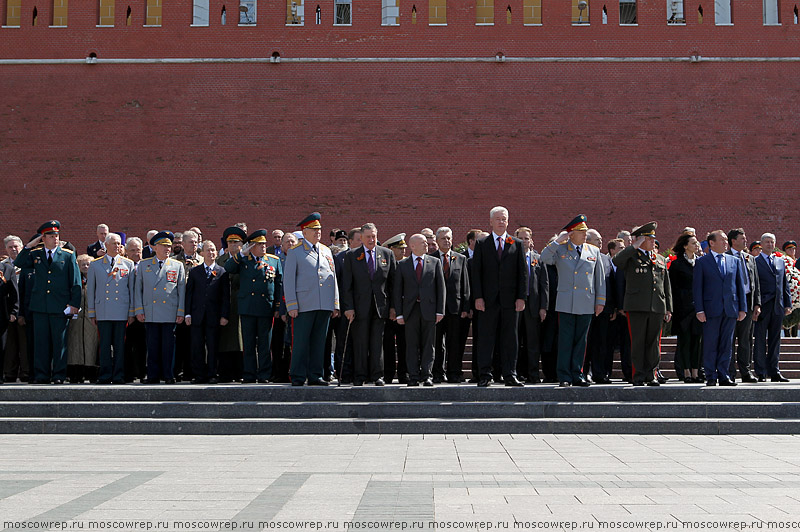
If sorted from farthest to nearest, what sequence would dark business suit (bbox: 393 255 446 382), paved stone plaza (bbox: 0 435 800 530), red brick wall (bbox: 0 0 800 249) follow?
red brick wall (bbox: 0 0 800 249) → dark business suit (bbox: 393 255 446 382) → paved stone plaza (bbox: 0 435 800 530)

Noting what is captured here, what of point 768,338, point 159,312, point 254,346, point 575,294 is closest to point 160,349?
point 159,312

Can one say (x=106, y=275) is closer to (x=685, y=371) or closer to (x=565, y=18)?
(x=685, y=371)

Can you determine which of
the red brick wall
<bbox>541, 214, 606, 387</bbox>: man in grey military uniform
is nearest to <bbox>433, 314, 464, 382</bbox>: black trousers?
<bbox>541, 214, 606, 387</bbox>: man in grey military uniform

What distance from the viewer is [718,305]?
27.0 feet

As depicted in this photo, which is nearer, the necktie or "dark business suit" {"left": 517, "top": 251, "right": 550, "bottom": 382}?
the necktie

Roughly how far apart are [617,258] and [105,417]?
4.80 m

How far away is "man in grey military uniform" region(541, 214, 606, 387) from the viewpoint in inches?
316

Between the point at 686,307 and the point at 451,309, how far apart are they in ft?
8.03

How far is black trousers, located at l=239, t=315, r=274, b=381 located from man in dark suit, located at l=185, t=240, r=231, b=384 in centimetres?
35

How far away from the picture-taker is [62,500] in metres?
4.02

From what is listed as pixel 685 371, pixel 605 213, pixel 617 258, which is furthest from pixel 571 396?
pixel 605 213

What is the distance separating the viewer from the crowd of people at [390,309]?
26.8 ft

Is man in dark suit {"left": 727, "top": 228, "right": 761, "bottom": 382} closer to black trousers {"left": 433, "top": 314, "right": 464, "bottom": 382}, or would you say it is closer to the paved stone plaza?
the paved stone plaza

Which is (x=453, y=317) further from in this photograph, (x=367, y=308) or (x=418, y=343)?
(x=367, y=308)
